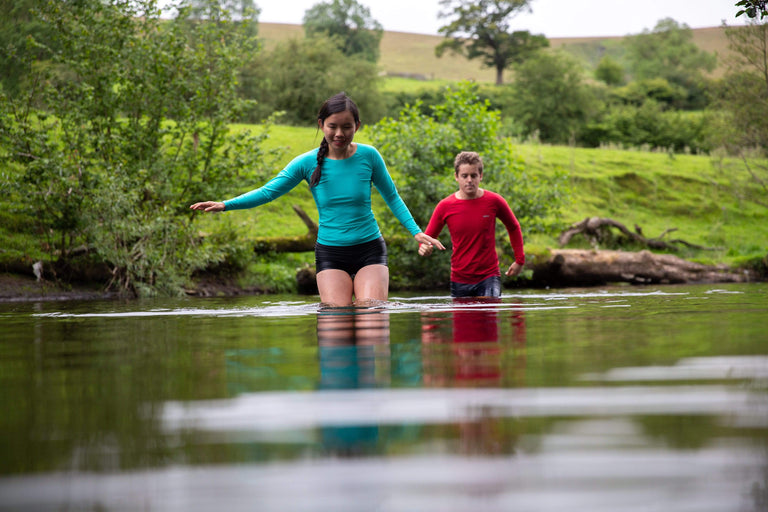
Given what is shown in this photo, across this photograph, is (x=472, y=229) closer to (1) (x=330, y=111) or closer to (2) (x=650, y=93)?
(1) (x=330, y=111)

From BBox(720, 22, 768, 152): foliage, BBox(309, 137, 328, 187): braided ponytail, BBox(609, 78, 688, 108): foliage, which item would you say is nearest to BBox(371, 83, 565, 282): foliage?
BBox(309, 137, 328, 187): braided ponytail

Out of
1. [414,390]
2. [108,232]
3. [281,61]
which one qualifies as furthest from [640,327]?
[281,61]

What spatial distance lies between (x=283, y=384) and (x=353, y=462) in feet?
3.98

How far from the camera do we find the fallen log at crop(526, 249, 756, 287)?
18.2 meters

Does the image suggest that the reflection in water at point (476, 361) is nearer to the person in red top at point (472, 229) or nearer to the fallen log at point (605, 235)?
the person in red top at point (472, 229)

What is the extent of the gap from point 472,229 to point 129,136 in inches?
367

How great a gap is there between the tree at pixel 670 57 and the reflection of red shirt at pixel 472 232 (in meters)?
66.9

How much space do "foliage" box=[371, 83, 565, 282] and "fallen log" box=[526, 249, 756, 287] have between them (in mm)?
915

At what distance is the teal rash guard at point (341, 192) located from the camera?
23.8 feet

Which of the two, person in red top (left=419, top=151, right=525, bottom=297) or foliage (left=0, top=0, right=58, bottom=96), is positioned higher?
foliage (left=0, top=0, right=58, bottom=96)

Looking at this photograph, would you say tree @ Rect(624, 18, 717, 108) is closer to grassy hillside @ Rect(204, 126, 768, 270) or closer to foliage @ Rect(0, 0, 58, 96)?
grassy hillside @ Rect(204, 126, 768, 270)

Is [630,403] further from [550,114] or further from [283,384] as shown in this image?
[550,114]

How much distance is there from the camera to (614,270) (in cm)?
1847

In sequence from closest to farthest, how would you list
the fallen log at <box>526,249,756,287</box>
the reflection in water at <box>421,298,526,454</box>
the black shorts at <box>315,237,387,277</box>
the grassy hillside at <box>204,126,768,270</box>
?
1. the reflection in water at <box>421,298,526,454</box>
2. the black shorts at <box>315,237,387,277</box>
3. the fallen log at <box>526,249,756,287</box>
4. the grassy hillside at <box>204,126,768,270</box>
